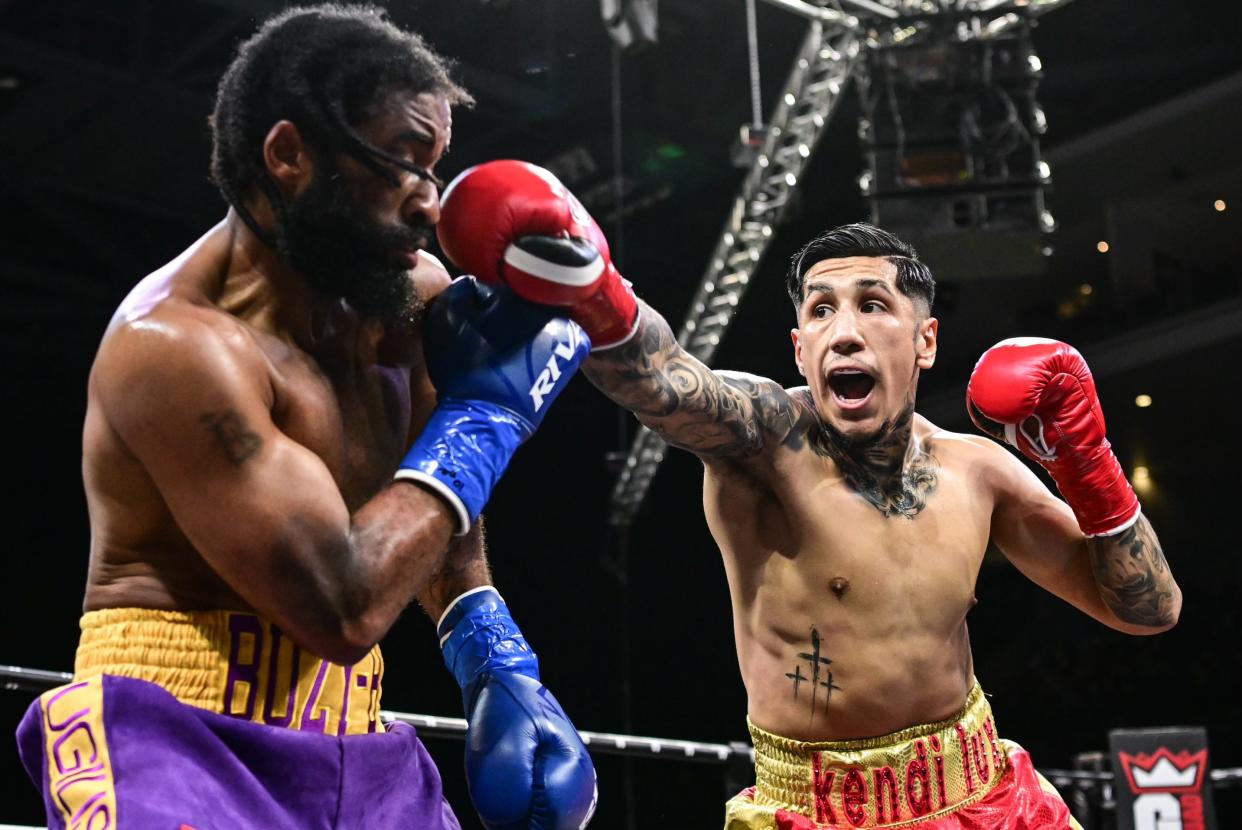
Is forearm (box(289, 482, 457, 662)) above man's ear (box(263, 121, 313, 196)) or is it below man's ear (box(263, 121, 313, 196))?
below

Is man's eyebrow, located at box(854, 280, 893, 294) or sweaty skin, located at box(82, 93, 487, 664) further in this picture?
man's eyebrow, located at box(854, 280, 893, 294)

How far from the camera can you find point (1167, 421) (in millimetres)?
10406

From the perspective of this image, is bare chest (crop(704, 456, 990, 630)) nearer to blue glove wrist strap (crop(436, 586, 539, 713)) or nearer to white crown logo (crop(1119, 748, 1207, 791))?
blue glove wrist strap (crop(436, 586, 539, 713))

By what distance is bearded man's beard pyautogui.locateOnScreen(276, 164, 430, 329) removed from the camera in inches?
48.5

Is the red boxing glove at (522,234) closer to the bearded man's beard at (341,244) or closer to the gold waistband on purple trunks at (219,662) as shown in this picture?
the bearded man's beard at (341,244)

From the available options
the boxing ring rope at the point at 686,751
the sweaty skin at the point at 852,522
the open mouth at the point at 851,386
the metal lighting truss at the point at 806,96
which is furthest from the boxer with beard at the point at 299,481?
the metal lighting truss at the point at 806,96

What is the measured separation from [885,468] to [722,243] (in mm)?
3953

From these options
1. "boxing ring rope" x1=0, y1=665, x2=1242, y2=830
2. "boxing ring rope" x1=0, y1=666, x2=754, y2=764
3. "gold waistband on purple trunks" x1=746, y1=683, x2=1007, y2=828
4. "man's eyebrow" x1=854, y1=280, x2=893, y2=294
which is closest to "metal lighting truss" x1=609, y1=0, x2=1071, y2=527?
"boxing ring rope" x1=0, y1=665, x2=1242, y2=830

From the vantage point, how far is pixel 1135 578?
210 cm

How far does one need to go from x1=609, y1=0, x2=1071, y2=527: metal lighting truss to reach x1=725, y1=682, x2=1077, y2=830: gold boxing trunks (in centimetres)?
351

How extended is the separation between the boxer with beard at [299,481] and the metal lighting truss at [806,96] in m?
3.96

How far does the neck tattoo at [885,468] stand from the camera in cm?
205

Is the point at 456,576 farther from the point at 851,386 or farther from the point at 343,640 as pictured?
the point at 851,386

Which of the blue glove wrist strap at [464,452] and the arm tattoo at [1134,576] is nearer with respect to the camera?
the blue glove wrist strap at [464,452]
